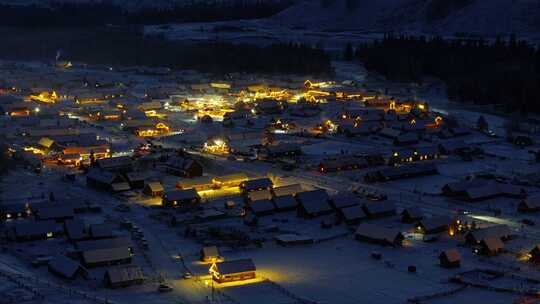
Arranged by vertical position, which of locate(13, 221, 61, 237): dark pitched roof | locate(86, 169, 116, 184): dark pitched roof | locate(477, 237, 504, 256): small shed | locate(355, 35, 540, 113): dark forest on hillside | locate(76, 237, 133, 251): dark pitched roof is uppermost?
locate(355, 35, 540, 113): dark forest on hillside

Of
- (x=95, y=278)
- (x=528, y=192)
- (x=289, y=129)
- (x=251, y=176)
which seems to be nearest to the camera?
(x=95, y=278)

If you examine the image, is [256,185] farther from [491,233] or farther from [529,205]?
[529,205]

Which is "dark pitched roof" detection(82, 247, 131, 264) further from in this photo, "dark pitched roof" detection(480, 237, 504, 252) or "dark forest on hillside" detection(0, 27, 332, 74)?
"dark forest on hillside" detection(0, 27, 332, 74)

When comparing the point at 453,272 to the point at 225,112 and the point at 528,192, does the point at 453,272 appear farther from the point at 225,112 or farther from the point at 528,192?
the point at 225,112

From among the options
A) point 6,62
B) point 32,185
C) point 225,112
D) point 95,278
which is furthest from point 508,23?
point 95,278

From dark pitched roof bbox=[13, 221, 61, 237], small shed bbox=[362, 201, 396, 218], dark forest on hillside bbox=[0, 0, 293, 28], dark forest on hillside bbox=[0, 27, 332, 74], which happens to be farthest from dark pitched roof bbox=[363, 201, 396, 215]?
dark forest on hillside bbox=[0, 0, 293, 28]

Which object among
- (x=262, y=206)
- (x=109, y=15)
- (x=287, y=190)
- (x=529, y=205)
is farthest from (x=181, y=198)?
(x=109, y=15)
